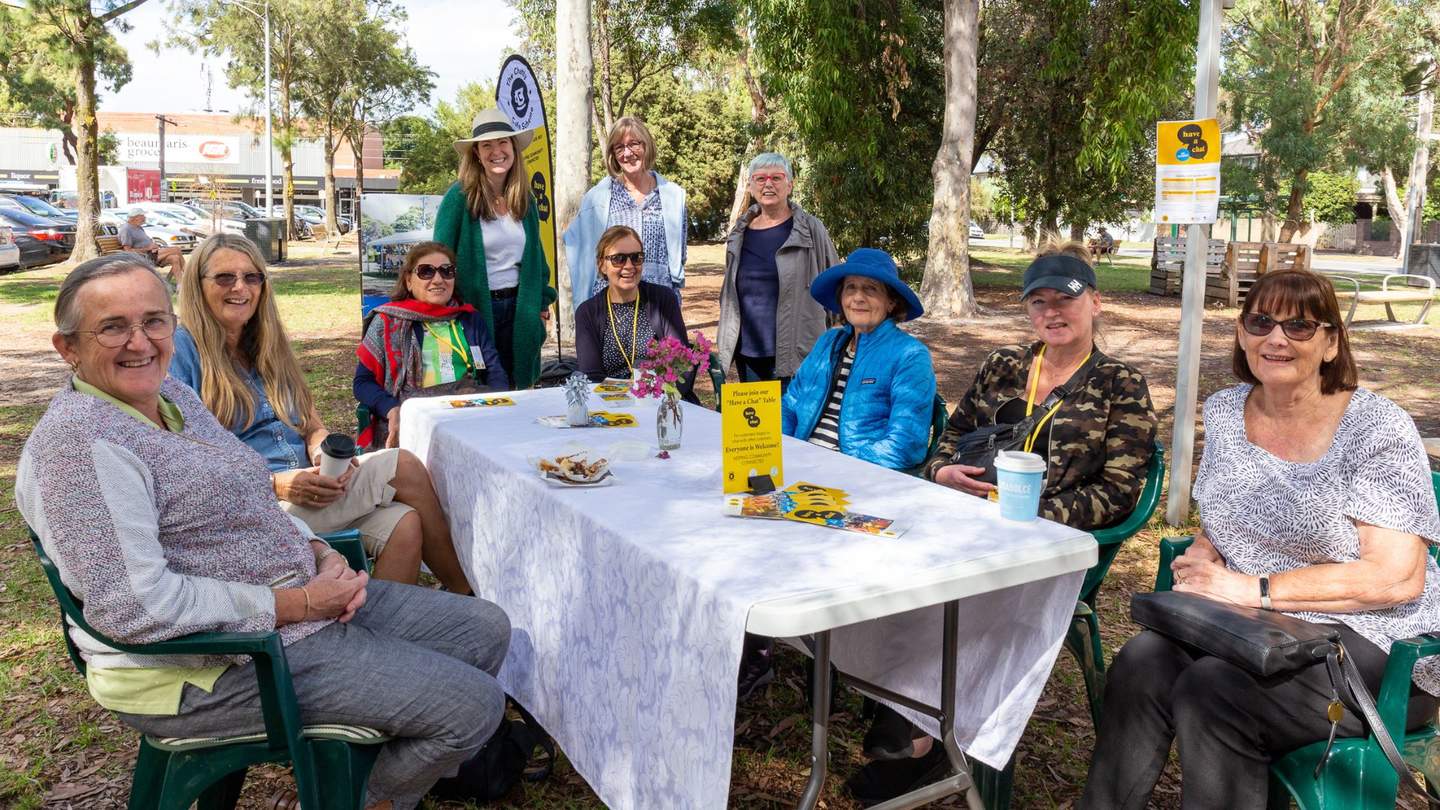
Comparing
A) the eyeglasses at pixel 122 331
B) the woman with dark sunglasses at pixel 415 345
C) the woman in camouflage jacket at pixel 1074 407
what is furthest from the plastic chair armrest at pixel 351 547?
the woman in camouflage jacket at pixel 1074 407

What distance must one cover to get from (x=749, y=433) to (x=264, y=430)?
1.68 metres

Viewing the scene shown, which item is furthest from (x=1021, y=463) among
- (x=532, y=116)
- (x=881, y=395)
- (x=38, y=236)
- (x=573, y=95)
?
(x=38, y=236)

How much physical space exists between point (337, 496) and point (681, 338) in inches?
76.4

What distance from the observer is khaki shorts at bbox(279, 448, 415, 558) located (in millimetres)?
3174

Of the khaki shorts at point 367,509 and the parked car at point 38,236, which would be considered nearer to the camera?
the khaki shorts at point 367,509

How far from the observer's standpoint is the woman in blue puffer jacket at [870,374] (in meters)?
3.45

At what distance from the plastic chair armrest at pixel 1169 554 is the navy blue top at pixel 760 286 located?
2.73 metres

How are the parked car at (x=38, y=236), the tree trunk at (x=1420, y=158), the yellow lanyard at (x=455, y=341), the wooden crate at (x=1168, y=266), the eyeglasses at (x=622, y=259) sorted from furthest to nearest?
1. the tree trunk at (x=1420, y=158)
2. the parked car at (x=38, y=236)
3. the wooden crate at (x=1168, y=266)
4. the eyeglasses at (x=622, y=259)
5. the yellow lanyard at (x=455, y=341)

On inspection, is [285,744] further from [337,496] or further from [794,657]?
[794,657]

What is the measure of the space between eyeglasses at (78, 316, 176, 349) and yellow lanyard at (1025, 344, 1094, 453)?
218 centimetres

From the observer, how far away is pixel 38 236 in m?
21.6

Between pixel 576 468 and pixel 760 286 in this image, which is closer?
pixel 576 468

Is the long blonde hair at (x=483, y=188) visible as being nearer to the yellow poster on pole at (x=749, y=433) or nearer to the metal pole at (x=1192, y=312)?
the yellow poster on pole at (x=749, y=433)

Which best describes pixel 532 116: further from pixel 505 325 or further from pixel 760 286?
pixel 760 286
